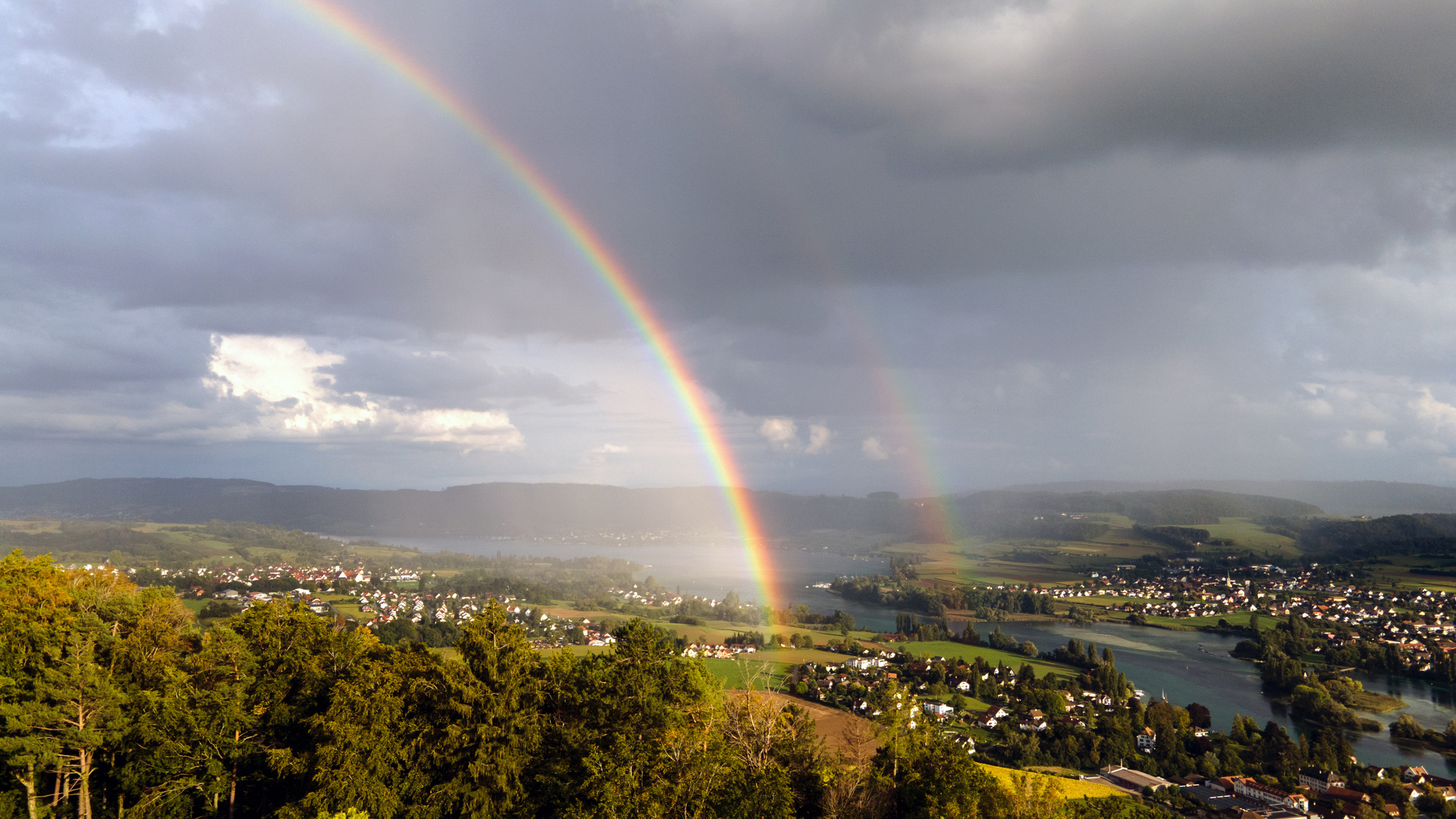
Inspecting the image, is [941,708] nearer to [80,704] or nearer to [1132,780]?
[1132,780]

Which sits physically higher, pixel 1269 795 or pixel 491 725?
pixel 491 725

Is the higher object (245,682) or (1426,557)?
(245,682)

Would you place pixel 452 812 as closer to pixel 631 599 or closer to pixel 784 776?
pixel 784 776

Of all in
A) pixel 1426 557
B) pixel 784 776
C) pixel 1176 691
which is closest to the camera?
pixel 784 776

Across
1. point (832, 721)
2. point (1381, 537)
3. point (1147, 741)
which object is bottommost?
point (1147, 741)

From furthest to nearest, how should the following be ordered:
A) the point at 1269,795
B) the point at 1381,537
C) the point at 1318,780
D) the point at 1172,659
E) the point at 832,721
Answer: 1. the point at 1381,537
2. the point at 1172,659
3. the point at 832,721
4. the point at 1318,780
5. the point at 1269,795

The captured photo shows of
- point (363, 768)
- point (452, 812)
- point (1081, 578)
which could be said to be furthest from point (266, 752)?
point (1081, 578)

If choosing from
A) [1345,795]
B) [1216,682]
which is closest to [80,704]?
[1345,795]
